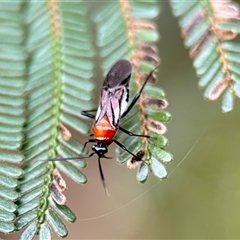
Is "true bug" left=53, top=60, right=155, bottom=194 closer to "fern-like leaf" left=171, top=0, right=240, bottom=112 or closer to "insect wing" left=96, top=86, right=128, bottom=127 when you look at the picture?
"insect wing" left=96, top=86, right=128, bottom=127

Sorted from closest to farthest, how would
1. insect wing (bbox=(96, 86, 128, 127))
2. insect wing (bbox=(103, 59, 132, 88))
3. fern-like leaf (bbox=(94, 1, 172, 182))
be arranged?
1. fern-like leaf (bbox=(94, 1, 172, 182))
2. insect wing (bbox=(103, 59, 132, 88))
3. insect wing (bbox=(96, 86, 128, 127))

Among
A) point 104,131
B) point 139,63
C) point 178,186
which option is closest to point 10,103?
point 104,131

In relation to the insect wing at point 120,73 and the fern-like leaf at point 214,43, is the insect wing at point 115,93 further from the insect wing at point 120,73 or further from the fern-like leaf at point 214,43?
the fern-like leaf at point 214,43

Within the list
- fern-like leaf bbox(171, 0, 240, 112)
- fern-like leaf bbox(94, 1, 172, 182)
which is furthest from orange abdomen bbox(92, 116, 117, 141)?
fern-like leaf bbox(171, 0, 240, 112)

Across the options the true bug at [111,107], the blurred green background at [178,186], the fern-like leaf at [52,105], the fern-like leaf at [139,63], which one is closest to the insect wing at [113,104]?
the true bug at [111,107]

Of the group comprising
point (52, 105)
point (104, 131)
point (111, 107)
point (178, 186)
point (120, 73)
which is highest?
point (120, 73)

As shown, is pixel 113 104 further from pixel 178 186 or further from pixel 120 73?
pixel 178 186
